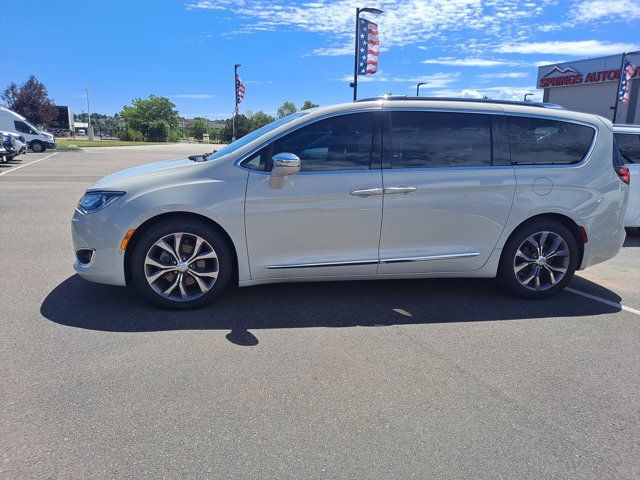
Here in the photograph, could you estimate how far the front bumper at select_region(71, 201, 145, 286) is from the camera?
3959 mm

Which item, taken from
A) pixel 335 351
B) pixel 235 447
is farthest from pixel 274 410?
pixel 335 351

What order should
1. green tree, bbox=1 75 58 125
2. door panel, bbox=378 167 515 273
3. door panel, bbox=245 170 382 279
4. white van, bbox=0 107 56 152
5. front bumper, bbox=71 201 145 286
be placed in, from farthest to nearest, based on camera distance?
green tree, bbox=1 75 58 125 < white van, bbox=0 107 56 152 < door panel, bbox=378 167 515 273 < door panel, bbox=245 170 382 279 < front bumper, bbox=71 201 145 286

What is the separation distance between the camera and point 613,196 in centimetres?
479

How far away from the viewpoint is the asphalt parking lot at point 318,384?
2383mm

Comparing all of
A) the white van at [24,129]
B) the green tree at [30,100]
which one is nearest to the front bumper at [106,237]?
the white van at [24,129]

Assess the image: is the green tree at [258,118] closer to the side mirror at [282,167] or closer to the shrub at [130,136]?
the shrub at [130,136]

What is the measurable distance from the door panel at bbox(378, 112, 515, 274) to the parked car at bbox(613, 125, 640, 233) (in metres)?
4.19

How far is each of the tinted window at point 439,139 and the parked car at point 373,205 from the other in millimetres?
Result: 11

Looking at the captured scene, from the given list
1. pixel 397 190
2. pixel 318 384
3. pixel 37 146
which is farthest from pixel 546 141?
pixel 37 146

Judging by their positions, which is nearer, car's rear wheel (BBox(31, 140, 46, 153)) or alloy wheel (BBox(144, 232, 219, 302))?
alloy wheel (BBox(144, 232, 219, 302))

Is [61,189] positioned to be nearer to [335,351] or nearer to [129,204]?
[129,204]

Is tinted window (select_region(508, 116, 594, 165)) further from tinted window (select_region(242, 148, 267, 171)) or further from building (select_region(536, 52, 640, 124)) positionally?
building (select_region(536, 52, 640, 124))

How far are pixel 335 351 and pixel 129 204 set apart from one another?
6.76 feet

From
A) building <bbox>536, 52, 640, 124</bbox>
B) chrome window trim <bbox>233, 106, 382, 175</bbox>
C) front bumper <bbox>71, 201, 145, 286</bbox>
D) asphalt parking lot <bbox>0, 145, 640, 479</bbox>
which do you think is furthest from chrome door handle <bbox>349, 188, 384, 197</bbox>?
building <bbox>536, 52, 640, 124</bbox>
